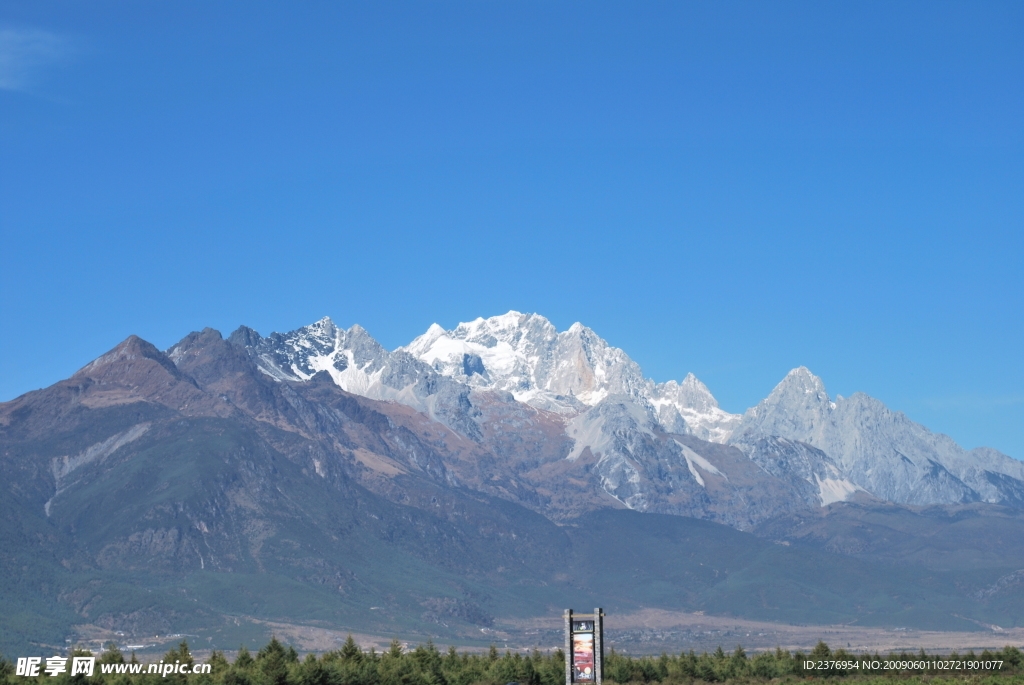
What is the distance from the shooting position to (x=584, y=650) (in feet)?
531

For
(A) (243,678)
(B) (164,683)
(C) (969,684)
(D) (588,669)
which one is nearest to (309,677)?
(A) (243,678)

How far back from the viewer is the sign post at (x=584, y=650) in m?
161

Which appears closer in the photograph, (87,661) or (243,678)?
(87,661)

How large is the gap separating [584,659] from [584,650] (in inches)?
42.7

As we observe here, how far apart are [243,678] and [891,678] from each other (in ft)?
318

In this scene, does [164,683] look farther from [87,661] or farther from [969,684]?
[969,684]

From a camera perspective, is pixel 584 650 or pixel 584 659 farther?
pixel 584 650

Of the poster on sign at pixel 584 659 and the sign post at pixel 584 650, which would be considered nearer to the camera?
Result: the sign post at pixel 584 650

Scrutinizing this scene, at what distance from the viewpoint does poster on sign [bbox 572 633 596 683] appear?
161000 mm

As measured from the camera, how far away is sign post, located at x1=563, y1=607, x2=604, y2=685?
16075 centimetres

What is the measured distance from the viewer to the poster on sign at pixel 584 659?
161000mm

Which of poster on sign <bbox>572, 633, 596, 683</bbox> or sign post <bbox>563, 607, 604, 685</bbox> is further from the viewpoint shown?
poster on sign <bbox>572, 633, 596, 683</bbox>

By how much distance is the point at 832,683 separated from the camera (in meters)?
196

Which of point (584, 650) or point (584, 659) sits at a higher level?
point (584, 650)
